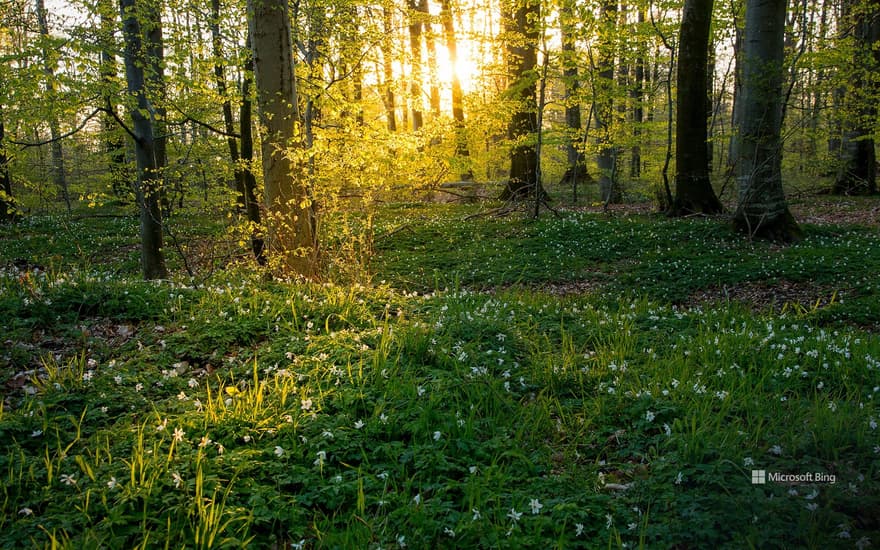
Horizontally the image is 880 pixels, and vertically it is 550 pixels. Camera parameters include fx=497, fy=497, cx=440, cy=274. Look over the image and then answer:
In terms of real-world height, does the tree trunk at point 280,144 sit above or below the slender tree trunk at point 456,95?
below

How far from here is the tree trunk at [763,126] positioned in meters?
9.90

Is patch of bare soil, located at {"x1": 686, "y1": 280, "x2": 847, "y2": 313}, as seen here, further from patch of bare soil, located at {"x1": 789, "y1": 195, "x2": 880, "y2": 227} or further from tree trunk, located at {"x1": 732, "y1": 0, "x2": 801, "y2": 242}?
patch of bare soil, located at {"x1": 789, "y1": 195, "x2": 880, "y2": 227}

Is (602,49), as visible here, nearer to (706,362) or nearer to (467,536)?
(706,362)

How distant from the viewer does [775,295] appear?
7.76 metres

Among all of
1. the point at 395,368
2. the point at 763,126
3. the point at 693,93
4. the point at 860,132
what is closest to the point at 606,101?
the point at 693,93

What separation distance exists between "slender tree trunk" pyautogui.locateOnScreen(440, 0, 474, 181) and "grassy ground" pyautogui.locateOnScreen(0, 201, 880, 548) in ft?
36.4

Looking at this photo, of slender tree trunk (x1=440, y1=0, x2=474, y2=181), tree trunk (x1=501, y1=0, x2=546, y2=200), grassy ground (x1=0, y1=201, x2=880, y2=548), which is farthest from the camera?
slender tree trunk (x1=440, y1=0, x2=474, y2=181)

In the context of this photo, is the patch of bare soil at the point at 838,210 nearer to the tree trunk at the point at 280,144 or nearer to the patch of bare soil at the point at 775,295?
the patch of bare soil at the point at 775,295

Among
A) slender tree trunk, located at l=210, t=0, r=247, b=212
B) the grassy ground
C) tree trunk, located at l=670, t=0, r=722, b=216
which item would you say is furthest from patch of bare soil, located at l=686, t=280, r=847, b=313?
slender tree trunk, located at l=210, t=0, r=247, b=212

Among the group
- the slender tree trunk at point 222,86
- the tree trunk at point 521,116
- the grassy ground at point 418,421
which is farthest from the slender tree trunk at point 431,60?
the grassy ground at point 418,421

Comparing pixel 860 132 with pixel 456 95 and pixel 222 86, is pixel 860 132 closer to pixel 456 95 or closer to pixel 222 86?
pixel 456 95

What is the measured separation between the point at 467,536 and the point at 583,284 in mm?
7500

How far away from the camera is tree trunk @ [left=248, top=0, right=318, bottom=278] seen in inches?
279

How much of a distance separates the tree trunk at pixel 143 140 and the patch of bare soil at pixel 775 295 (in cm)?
920
